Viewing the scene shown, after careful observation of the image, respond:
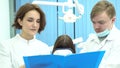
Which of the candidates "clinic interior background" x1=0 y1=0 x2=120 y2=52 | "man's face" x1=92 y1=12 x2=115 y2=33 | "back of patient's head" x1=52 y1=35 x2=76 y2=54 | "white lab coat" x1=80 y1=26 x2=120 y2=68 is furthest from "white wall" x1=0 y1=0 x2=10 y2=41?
"man's face" x1=92 y1=12 x2=115 y2=33

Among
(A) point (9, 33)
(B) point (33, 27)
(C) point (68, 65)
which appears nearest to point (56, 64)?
(C) point (68, 65)

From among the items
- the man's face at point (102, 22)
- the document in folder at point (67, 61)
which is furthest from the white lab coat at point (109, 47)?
the document in folder at point (67, 61)

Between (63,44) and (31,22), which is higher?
(31,22)

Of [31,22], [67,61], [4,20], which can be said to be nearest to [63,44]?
[31,22]

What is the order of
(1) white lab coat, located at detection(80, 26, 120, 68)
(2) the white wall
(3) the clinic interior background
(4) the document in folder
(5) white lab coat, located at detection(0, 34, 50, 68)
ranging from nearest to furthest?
(4) the document in folder, (1) white lab coat, located at detection(80, 26, 120, 68), (5) white lab coat, located at detection(0, 34, 50, 68), (2) the white wall, (3) the clinic interior background

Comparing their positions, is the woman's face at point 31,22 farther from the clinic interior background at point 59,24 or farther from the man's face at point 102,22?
the clinic interior background at point 59,24

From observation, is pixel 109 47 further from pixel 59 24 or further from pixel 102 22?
pixel 59 24

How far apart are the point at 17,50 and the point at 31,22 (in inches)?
9.2

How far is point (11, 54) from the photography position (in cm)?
167

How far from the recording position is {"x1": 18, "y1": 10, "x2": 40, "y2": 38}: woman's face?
165 centimetres

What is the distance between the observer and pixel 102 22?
153 cm

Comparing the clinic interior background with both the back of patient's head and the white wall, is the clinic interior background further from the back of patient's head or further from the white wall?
the back of patient's head

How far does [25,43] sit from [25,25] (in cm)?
16

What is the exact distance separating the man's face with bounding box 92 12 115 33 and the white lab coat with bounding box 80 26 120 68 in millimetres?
54
